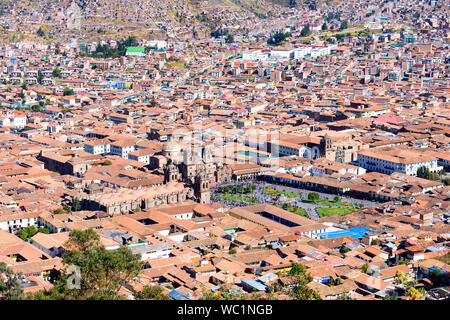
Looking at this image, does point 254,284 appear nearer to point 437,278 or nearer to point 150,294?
point 150,294

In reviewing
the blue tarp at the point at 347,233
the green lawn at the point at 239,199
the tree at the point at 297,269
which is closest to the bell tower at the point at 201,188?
the green lawn at the point at 239,199

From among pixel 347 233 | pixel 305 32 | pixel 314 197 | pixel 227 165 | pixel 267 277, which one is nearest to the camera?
pixel 267 277

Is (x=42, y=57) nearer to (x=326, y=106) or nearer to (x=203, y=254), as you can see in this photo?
(x=326, y=106)

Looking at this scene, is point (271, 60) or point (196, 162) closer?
point (196, 162)

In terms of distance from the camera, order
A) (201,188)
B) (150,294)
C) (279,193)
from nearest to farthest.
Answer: (150,294) → (201,188) → (279,193)

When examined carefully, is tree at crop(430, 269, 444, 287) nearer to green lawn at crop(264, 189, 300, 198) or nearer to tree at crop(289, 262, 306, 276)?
tree at crop(289, 262, 306, 276)

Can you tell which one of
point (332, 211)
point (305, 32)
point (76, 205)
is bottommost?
point (332, 211)

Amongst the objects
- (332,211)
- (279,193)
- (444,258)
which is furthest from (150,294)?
(279,193)
